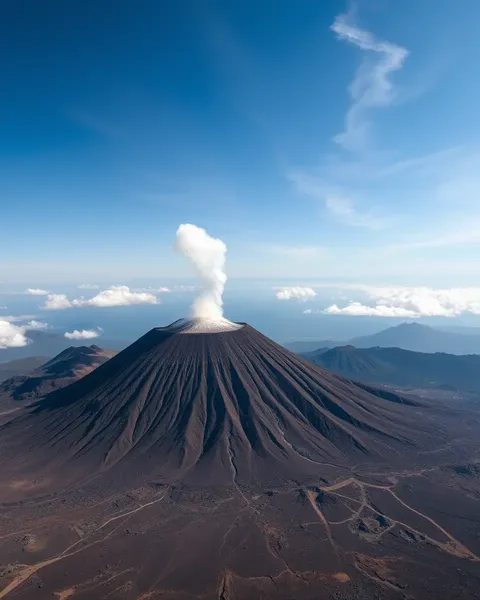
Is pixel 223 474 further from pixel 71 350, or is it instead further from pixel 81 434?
pixel 71 350

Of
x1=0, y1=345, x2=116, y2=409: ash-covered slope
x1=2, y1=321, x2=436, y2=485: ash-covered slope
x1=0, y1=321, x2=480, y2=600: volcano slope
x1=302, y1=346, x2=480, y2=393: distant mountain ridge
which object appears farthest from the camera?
x1=302, y1=346, x2=480, y2=393: distant mountain ridge

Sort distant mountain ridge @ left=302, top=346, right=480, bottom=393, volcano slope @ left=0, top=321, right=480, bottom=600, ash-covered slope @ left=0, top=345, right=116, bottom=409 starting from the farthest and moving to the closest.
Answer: distant mountain ridge @ left=302, top=346, right=480, bottom=393, ash-covered slope @ left=0, top=345, right=116, bottom=409, volcano slope @ left=0, top=321, right=480, bottom=600

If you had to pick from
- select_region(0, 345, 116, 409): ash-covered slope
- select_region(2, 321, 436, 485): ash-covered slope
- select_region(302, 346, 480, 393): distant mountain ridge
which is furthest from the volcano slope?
select_region(302, 346, 480, 393): distant mountain ridge

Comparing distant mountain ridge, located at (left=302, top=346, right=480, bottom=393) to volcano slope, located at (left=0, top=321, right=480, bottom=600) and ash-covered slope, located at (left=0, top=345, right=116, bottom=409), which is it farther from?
ash-covered slope, located at (left=0, top=345, right=116, bottom=409)

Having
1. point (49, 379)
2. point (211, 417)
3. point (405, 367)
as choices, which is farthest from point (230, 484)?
point (405, 367)

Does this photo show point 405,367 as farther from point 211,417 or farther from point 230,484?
point 230,484

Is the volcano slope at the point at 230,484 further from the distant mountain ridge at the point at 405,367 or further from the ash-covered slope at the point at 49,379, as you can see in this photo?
the distant mountain ridge at the point at 405,367
